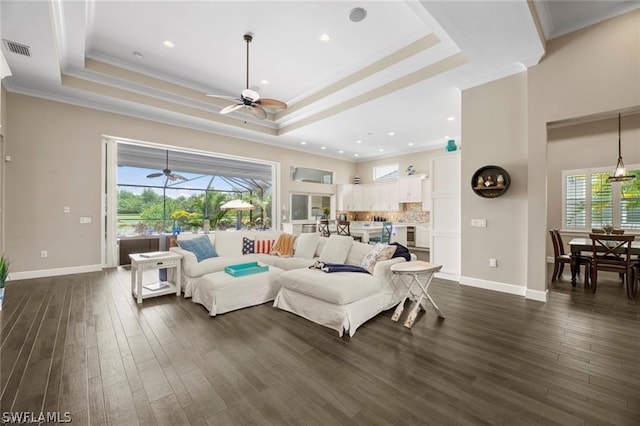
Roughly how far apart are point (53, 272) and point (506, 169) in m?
7.99

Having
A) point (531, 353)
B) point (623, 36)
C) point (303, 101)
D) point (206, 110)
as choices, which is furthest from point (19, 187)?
point (623, 36)

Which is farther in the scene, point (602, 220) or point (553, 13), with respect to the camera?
point (602, 220)

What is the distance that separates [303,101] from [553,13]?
13.8 feet

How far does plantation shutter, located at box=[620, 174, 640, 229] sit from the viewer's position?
18.5ft

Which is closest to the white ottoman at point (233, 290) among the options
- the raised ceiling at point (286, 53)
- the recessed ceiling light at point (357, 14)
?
the raised ceiling at point (286, 53)

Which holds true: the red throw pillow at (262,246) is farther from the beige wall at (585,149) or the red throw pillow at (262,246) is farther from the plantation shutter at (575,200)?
the plantation shutter at (575,200)

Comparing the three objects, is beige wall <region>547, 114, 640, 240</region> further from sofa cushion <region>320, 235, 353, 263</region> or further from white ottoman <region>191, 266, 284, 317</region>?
white ottoman <region>191, 266, 284, 317</region>

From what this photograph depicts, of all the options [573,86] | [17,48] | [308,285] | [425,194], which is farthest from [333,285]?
[425,194]

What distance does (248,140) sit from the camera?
747 cm

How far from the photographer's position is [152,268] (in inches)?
148

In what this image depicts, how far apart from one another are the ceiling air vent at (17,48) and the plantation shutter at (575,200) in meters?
10.2

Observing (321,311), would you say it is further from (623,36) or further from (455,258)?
(623,36)

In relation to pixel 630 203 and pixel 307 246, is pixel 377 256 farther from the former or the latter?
pixel 630 203

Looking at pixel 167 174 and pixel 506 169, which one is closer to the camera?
pixel 506 169
